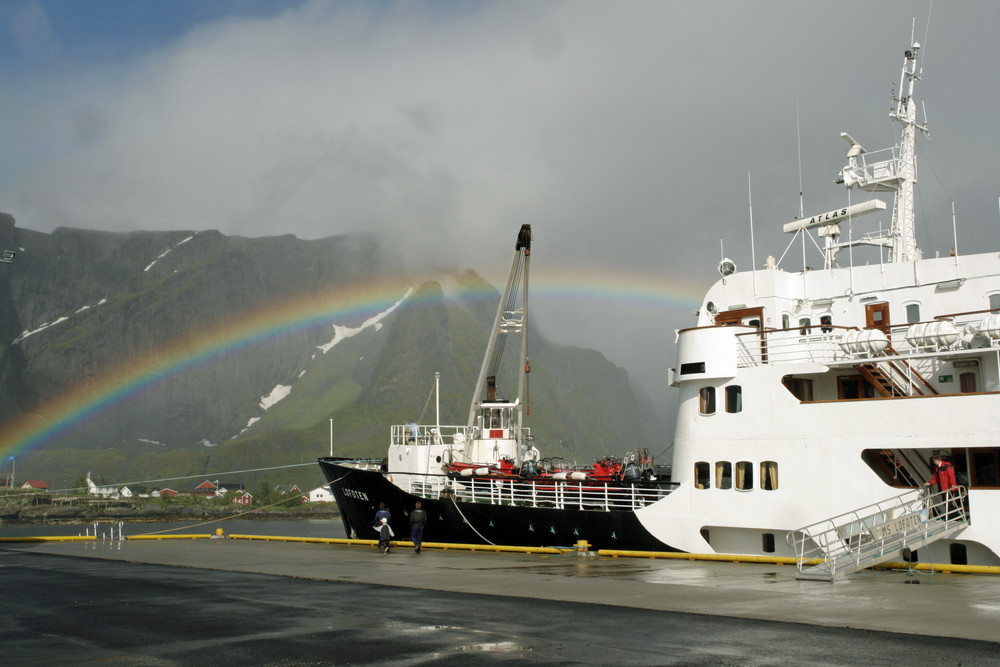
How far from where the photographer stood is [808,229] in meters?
29.6

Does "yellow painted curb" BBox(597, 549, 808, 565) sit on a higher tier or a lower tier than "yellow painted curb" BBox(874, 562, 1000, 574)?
lower

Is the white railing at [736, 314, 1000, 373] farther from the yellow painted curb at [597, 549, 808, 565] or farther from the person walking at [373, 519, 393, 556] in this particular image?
the person walking at [373, 519, 393, 556]

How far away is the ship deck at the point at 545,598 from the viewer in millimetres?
10055

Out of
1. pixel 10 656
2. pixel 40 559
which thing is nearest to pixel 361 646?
pixel 10 656

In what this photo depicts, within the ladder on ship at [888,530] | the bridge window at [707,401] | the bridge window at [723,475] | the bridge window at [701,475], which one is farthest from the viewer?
the bridge window at [707,401]

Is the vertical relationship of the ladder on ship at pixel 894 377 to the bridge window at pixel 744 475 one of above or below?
above

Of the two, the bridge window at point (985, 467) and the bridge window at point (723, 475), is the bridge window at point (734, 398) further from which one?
the bridge window at point (985, 467)

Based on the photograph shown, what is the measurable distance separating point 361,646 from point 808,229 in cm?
2475

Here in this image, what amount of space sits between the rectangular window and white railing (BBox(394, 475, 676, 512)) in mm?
3516

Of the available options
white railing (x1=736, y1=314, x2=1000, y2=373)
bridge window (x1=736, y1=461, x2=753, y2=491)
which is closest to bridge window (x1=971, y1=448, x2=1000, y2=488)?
white railing (x1=736, y1=314, x2=1000, y2=373)

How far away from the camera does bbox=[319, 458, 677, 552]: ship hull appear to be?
2473cm

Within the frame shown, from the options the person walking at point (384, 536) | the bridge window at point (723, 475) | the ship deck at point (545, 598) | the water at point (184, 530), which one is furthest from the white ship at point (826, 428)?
the water at point (184, 530)

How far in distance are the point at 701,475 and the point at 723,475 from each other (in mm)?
703

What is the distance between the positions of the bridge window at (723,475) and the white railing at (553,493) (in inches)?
74.4
